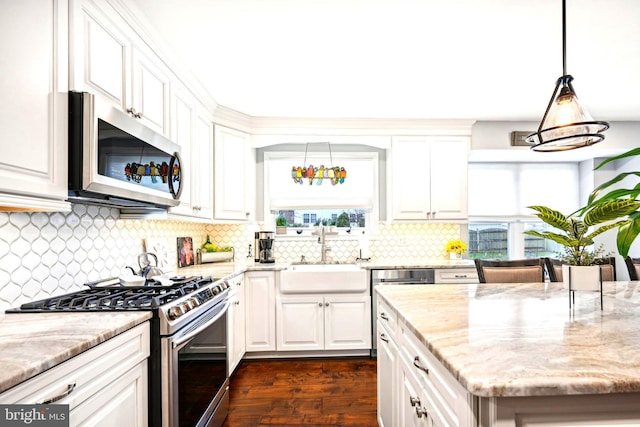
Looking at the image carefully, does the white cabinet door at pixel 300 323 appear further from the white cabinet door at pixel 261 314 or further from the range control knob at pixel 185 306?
the range control knob at pixel 185 306

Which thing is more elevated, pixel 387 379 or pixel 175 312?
pixel 175 312

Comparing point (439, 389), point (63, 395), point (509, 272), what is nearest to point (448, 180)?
point (509, 272)

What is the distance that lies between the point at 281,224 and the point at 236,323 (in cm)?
139

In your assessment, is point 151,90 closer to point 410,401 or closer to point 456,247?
point 410,401

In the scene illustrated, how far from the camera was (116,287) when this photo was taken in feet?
6.79

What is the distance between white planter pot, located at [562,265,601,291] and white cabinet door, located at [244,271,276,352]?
254 cm

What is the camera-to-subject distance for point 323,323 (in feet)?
11.6

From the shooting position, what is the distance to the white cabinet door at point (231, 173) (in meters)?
3.54

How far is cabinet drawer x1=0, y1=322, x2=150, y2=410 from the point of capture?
96cm

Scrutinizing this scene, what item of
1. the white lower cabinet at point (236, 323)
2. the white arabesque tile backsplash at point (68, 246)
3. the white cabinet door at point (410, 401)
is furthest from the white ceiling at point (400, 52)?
the white cabinet door at point (410, 401)

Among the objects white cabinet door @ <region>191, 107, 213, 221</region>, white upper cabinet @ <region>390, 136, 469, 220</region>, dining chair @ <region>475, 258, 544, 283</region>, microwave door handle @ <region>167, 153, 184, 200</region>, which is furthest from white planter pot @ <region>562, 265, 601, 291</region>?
white cabinet door @ <region>191, 107, 213, 221</region>

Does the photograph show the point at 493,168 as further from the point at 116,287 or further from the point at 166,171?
the point at 116,287

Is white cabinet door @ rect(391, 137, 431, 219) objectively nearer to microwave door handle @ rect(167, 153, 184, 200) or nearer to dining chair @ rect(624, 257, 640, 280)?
dining chair @ rect(624, 257, 640, 280)

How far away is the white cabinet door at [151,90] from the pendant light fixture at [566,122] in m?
2.18
